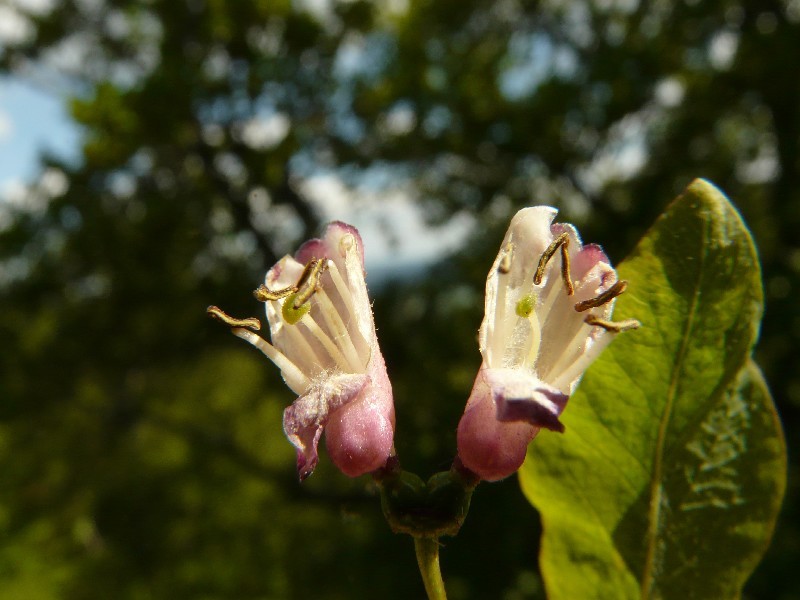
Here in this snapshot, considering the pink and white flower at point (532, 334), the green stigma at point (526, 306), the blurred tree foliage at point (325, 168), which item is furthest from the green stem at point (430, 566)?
the blurred tree foliage at point (325, 168)

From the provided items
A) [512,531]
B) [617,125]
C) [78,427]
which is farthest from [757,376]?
[78,427]

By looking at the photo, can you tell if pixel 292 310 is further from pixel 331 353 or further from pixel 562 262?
pixel 562 262

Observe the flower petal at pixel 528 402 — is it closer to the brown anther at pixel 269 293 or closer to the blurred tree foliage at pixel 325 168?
the brown anther at pixel 269 293

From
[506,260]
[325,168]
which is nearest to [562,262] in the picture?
[506,260]

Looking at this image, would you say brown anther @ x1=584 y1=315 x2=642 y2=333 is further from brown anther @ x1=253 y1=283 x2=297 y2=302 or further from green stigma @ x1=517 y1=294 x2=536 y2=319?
brown anther @ x1=253 y1=283 x2=297 y2=302

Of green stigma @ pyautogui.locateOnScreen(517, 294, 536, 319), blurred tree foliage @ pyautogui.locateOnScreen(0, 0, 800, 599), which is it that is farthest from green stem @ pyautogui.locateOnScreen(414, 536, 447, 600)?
blurred tree foliage @ pyautogui.locateOnScreen(0, 0, 800, 599)
